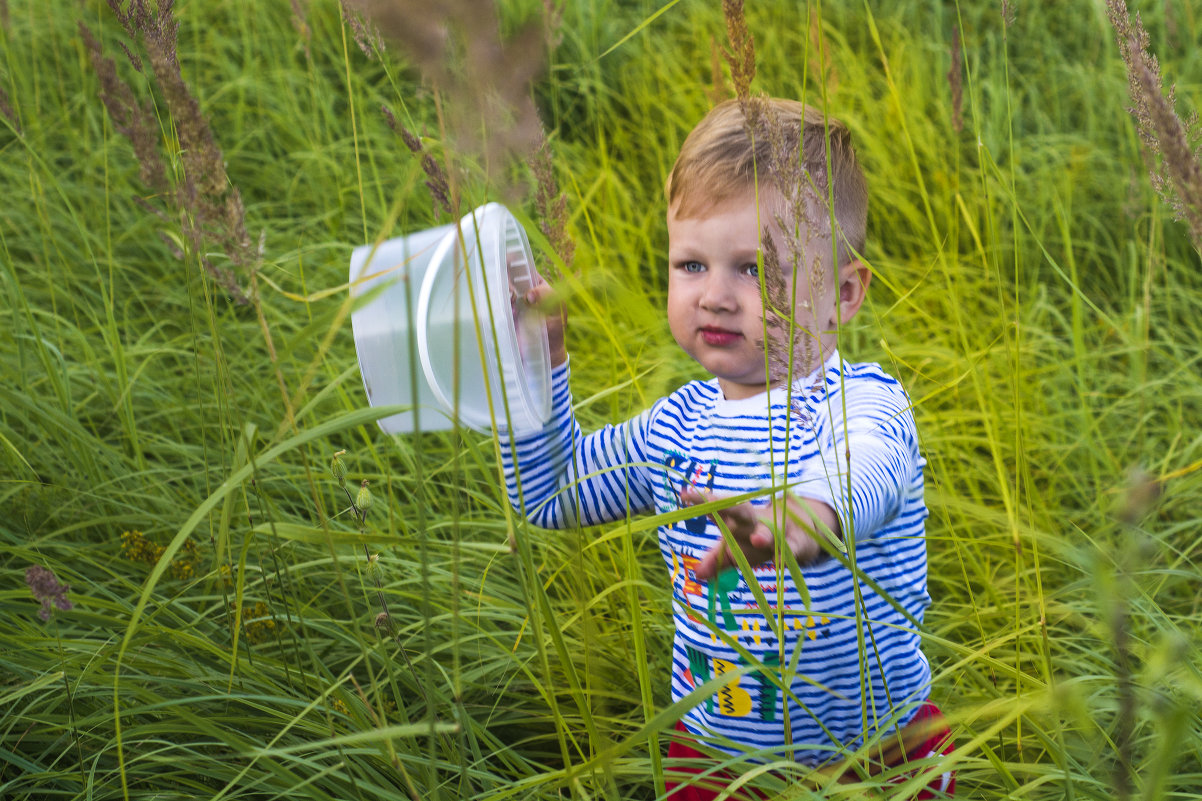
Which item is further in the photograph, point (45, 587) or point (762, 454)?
point (762, 454)

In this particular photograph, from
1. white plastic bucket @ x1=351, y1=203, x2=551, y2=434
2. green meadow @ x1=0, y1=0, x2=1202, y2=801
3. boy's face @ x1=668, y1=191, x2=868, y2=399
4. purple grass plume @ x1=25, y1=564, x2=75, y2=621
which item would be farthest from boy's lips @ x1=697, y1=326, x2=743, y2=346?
purple grass plume @ x1=25, y1=564, x2=75, y2=621

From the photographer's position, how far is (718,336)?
1.36m

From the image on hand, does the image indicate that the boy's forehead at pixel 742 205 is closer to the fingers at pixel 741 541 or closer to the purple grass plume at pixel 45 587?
the fingers at pixel 741 541

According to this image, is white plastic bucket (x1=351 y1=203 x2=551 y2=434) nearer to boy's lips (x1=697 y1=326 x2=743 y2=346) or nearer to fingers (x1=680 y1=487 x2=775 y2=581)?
boy's lips (x1=697 y1=326 x2=743 y2=346)

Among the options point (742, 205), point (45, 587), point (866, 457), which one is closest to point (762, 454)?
point (866, 457)

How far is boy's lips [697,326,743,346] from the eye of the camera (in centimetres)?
135

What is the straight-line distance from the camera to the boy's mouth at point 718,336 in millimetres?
1353

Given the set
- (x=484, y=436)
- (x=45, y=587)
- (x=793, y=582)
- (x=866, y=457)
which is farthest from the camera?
(x=484, y=436)

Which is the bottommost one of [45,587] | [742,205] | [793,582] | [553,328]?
[793,582]

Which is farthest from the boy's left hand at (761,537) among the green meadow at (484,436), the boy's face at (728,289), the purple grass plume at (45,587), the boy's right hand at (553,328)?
the purple grass plume at (45,587)

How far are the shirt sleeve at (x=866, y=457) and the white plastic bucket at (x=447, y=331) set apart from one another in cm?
36

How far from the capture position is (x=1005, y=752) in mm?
1317

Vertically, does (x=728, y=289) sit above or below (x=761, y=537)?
above

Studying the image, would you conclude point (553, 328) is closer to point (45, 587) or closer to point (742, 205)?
point (742, 205)
